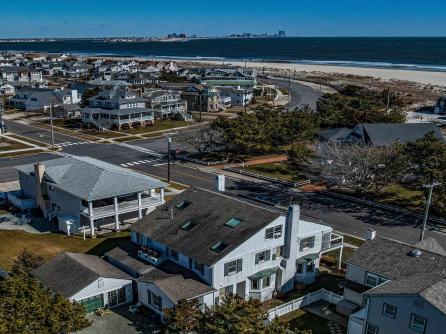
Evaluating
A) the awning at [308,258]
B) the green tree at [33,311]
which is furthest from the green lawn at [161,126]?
the green tree at [33,311]

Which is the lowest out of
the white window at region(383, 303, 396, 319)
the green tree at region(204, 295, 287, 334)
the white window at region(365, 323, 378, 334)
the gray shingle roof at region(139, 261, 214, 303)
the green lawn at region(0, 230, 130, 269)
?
the green lawn at region(0, 230, 130, 269)

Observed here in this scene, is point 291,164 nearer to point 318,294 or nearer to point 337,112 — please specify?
point 337,112

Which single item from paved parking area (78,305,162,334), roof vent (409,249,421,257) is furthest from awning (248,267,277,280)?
roof vent (409,249,421,257)

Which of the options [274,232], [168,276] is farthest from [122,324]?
[274,232]

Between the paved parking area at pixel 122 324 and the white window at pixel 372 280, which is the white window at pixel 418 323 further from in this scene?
the paved parking area at pixel 122 324

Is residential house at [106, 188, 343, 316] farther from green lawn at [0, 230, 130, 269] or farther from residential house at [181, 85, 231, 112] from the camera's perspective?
residential house at [181, 85, 231, 112]
